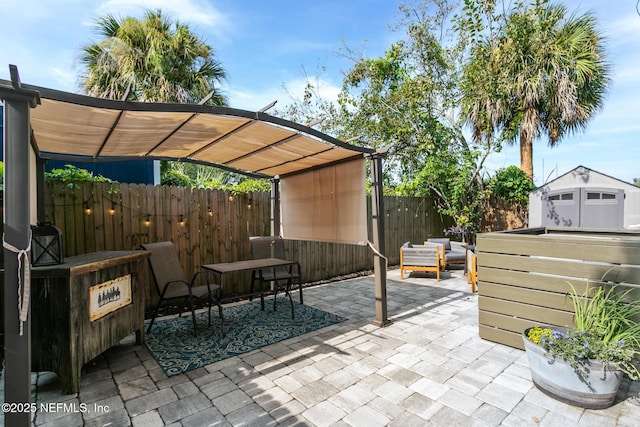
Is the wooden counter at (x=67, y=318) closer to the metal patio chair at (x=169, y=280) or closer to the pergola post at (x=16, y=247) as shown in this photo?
the pergola post at (x=16, y=247)

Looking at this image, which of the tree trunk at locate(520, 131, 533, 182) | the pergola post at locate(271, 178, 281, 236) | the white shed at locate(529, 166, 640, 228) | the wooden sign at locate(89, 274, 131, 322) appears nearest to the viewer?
the wooden sign at locate(89, 274, 131, 322)

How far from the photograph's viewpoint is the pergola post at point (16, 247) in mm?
1618

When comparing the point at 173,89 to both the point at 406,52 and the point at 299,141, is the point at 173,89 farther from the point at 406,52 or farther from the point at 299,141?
the point at 406,52

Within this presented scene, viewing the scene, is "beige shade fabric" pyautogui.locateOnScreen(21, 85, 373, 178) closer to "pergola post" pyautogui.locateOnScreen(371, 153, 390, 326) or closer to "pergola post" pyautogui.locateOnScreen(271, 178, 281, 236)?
"pergola post" pyautogui.locateOnScreen(371, 153, 390, 326)

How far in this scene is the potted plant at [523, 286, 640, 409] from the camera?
81.2 inches

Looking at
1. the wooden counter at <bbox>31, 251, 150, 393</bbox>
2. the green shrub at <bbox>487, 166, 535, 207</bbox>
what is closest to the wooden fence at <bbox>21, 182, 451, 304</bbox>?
the wooden counter at <bbox>31, 251, 150, 393</bbox>

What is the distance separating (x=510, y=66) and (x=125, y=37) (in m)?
9.16

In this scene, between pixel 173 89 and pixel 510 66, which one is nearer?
pixel 173 89

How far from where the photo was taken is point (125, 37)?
6660 mm

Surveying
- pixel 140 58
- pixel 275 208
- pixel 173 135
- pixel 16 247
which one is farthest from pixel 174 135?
pixel 140 58

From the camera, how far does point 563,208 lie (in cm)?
764

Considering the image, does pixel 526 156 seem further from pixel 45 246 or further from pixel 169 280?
pixel 45 246

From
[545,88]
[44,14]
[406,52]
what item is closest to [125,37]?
[44,14]

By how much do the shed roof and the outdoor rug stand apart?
2119 mm
